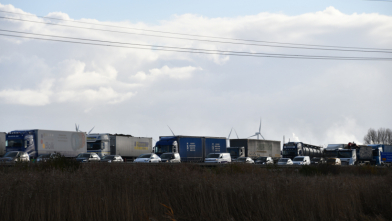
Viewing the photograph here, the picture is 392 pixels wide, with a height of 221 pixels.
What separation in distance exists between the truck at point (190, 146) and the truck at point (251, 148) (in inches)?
75.4

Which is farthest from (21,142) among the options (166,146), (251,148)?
(251,148)

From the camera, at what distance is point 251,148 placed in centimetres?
5391

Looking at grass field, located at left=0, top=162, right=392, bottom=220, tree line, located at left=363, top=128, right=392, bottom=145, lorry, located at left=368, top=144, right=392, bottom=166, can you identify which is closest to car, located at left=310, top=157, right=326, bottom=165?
lorry, located at left=368, top=144, right=392, bottom=166

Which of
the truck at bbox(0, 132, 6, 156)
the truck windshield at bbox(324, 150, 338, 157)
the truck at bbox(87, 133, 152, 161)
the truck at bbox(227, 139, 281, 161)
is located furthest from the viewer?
the truck at bbox(227, 139, 281, 161)

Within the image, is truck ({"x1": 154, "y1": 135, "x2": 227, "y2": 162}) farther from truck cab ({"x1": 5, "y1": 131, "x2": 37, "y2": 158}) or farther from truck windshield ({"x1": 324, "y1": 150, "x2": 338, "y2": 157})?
truck windshield ({"x1": 324, "y1": 150, "x2": 338, "y2": 157})

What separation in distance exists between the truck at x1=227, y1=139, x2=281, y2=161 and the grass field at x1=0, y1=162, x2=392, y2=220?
3976cm

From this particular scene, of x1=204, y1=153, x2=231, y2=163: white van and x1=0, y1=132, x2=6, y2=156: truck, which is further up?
x1=0, y1=132, x2=6, y2=156: truck

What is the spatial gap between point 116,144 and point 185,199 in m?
41.5

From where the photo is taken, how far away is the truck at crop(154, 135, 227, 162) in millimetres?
46469

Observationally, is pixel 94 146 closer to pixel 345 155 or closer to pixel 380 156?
pixel 345 155

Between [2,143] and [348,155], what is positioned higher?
[2,143]

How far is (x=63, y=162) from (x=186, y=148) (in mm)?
30546

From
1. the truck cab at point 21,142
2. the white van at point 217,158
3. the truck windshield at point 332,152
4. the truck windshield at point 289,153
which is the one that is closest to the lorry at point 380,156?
the truck windshield at point 332,152

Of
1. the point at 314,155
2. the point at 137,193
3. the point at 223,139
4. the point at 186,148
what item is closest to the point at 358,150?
the point at 314,155
